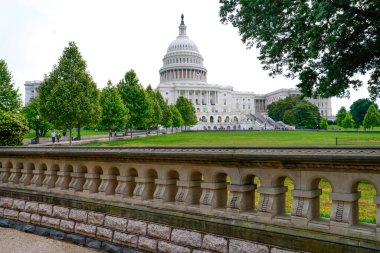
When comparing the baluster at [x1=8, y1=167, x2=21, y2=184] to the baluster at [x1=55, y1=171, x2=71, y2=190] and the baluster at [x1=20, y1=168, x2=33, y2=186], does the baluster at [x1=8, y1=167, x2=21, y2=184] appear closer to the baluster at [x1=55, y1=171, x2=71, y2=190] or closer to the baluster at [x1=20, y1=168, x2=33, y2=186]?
the baluster at [x1=20, y1=168, x2=33, y2=186]

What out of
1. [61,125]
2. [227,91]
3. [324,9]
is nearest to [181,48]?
[227,91]

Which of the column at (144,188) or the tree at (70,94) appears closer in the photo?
the column at (144,188)

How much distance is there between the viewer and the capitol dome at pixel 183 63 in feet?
528

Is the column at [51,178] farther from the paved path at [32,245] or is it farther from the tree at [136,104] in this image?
the tree at [136,104]

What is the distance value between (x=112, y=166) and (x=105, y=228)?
1.30 m

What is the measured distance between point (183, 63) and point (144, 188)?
15591 centimetres

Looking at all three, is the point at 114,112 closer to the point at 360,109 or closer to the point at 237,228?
the point at 237,228

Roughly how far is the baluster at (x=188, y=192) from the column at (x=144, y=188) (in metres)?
0.77

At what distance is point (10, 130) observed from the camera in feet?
49.4

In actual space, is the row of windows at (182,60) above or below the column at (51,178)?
above

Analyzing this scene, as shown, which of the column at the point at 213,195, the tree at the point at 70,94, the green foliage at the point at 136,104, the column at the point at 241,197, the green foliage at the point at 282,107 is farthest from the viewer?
the green foliage at the point at 282,107

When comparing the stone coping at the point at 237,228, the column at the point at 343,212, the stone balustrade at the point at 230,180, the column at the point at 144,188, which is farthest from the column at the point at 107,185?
the column at the point at 343,212

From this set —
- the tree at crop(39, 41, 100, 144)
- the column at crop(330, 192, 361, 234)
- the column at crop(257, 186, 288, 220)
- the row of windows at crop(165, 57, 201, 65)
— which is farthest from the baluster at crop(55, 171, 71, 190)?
the row of windows at crop(165, 57, 201, 65)

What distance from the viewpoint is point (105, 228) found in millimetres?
7594
